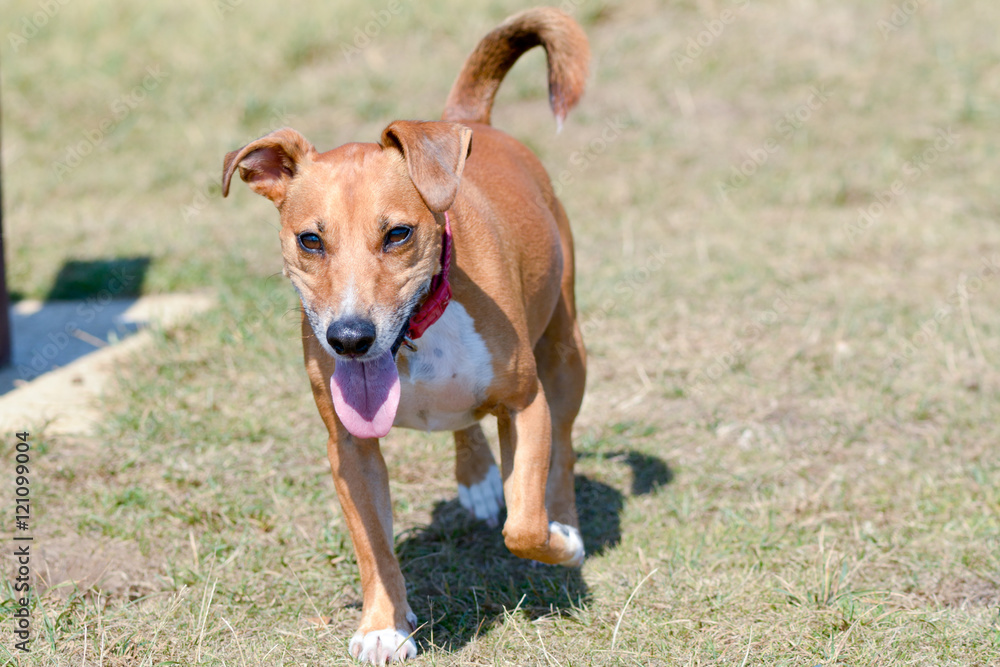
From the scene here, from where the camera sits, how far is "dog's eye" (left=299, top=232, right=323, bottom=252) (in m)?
3.08

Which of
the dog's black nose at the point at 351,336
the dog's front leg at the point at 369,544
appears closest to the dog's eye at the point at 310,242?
the dog's black nose at the point at 351,336

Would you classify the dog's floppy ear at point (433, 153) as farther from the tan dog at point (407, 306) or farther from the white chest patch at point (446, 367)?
the white chest patch at point (446, 367)

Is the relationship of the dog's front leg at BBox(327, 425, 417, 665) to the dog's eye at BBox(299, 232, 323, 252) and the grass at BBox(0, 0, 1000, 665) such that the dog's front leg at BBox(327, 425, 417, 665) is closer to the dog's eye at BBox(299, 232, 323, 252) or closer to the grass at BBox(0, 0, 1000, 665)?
the grass at BBox(0, 0, 1000, 665)

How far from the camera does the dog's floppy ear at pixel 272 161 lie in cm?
321

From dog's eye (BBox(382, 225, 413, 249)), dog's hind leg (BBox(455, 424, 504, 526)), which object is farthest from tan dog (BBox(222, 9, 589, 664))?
dog's hind leg (BBox(455, 424, 504, 526))

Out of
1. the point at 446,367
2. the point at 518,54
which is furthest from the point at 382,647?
the point at 518,54

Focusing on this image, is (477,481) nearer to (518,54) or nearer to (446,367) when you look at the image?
(446,367)

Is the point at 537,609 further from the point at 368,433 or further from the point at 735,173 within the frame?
the point at 735,173

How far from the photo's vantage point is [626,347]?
238 inches

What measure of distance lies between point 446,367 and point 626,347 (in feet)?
9.38

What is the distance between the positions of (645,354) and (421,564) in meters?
2.27

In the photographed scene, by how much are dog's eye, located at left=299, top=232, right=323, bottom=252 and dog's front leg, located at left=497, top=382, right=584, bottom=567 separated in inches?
33.7

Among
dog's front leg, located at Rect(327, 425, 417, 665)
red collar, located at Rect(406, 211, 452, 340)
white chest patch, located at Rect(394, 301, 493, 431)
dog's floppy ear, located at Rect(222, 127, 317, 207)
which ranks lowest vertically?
dog's front leg, located at Rect(327, 425, 417, 665)

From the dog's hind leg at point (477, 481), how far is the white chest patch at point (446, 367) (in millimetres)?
1051
